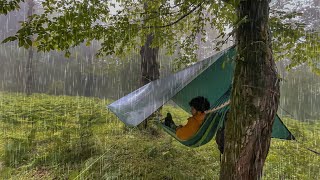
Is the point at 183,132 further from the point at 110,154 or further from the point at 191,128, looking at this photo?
the point at 110,154

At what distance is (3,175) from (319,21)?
13271 millimetres

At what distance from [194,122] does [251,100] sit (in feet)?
3.98

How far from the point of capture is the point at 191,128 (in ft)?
11.4

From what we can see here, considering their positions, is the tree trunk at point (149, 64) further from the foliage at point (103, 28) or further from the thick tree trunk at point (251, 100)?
the thick tree trunk at point (251, 100)

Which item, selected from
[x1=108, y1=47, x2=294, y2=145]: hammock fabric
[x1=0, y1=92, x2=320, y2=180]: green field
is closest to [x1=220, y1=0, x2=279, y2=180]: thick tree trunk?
[x1=108, y1=47, x2=294, y2=145]: hammock fabric

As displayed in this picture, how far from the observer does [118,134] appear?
5.54 meters

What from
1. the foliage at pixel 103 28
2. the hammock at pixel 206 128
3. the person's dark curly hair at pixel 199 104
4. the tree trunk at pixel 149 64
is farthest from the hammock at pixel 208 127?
the tree trunk at pixel 149 64

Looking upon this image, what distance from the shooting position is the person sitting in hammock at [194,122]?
345 centimetres

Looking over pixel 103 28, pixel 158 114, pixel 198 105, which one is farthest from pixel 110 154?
pixel 103 28

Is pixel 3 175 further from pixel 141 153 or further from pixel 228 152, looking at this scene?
pixel 228 152

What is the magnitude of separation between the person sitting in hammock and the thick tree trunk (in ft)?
3.26

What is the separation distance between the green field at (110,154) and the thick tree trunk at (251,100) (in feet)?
4.88

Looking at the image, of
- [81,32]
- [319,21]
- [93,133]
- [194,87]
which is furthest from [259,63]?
[319,21]

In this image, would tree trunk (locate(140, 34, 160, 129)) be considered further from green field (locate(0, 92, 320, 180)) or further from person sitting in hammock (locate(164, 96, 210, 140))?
person sitting in hammock (locate(164, 96, 210, 140))
